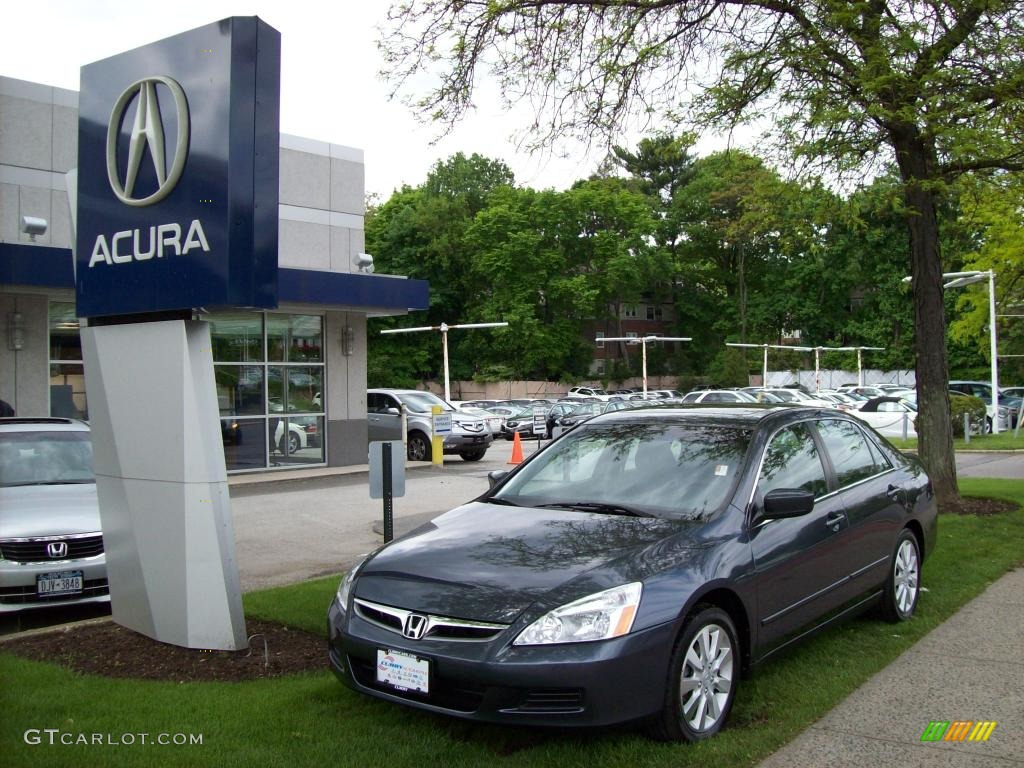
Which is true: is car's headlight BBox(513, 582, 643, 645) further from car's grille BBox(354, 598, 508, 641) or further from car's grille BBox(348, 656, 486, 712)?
car's grille BBox(348, 656, 486, 712)

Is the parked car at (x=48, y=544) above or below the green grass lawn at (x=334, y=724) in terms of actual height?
above

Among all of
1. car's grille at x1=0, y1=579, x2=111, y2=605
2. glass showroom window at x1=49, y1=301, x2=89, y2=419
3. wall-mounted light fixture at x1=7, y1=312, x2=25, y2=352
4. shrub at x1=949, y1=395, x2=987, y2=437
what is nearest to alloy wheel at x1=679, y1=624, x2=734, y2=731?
car's grille at x1=0, y1=579, x2=111, y2=605

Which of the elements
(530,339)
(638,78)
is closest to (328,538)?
(638,78)

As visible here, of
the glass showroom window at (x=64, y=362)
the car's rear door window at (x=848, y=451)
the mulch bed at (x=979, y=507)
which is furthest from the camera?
the glass showroom window at (x=64, y=362)

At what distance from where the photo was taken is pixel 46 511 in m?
7.22

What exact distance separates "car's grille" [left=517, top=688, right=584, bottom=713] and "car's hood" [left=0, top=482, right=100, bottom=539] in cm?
461

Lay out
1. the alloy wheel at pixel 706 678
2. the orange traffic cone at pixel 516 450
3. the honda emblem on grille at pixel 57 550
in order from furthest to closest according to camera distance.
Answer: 1. the orange traffic cone at pixel 516 450
2. the honda emblem on grille at pixel 57 550
3. the alloy wheel at pixel 706 678

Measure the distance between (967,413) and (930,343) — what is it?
59.2 feet

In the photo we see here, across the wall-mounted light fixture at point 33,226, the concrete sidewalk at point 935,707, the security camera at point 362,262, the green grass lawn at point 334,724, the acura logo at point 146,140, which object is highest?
the security camera at point 362,262

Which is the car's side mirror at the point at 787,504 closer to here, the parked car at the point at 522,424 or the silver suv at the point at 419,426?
the silver suv at the point at 419,426

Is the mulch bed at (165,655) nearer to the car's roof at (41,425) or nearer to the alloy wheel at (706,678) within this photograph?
the alloy wheel at (706,678)

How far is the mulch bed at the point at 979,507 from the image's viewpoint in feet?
37.6

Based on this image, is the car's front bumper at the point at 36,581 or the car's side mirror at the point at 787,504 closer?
the car's side mirror at the point at 787,504

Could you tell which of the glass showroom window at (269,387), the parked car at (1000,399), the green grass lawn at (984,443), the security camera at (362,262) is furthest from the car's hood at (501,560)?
the parked car at (1000,399)
